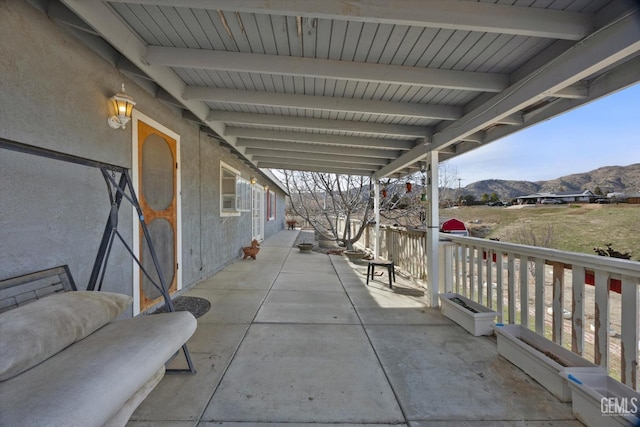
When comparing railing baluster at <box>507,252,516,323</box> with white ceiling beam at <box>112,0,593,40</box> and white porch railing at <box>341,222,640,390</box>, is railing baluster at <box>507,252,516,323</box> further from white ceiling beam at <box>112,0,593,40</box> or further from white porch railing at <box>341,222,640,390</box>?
white ceiling beam at <box>112,0,593,40</box>

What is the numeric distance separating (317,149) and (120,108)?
11.3 ft

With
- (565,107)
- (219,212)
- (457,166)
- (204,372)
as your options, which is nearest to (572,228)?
(457,166)

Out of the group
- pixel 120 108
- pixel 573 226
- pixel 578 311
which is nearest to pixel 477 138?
pixel 578 311

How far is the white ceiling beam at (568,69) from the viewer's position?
5.67 feet

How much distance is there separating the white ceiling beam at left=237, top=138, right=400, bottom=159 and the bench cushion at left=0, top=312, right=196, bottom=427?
169 inches

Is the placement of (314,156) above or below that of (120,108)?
above

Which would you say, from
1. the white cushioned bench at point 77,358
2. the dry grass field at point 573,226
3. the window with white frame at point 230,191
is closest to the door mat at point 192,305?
the white cushioned bench at point 77,358

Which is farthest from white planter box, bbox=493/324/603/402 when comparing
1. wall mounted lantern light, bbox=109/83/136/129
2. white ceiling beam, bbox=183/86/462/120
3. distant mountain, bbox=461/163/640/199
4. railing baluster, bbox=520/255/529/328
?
distant mountain, bbox=461/163/640/199

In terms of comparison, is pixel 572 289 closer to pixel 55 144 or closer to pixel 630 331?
pixel 630 331

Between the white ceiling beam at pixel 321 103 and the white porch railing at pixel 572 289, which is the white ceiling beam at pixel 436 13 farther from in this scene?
the white porch railing at pixel 572 289

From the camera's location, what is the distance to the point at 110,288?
267 cm

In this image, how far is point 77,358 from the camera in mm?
1374

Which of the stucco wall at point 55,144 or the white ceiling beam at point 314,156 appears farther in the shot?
the white ceiling beam at point 314,156

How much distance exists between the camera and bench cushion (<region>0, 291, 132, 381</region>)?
4.18 ft
